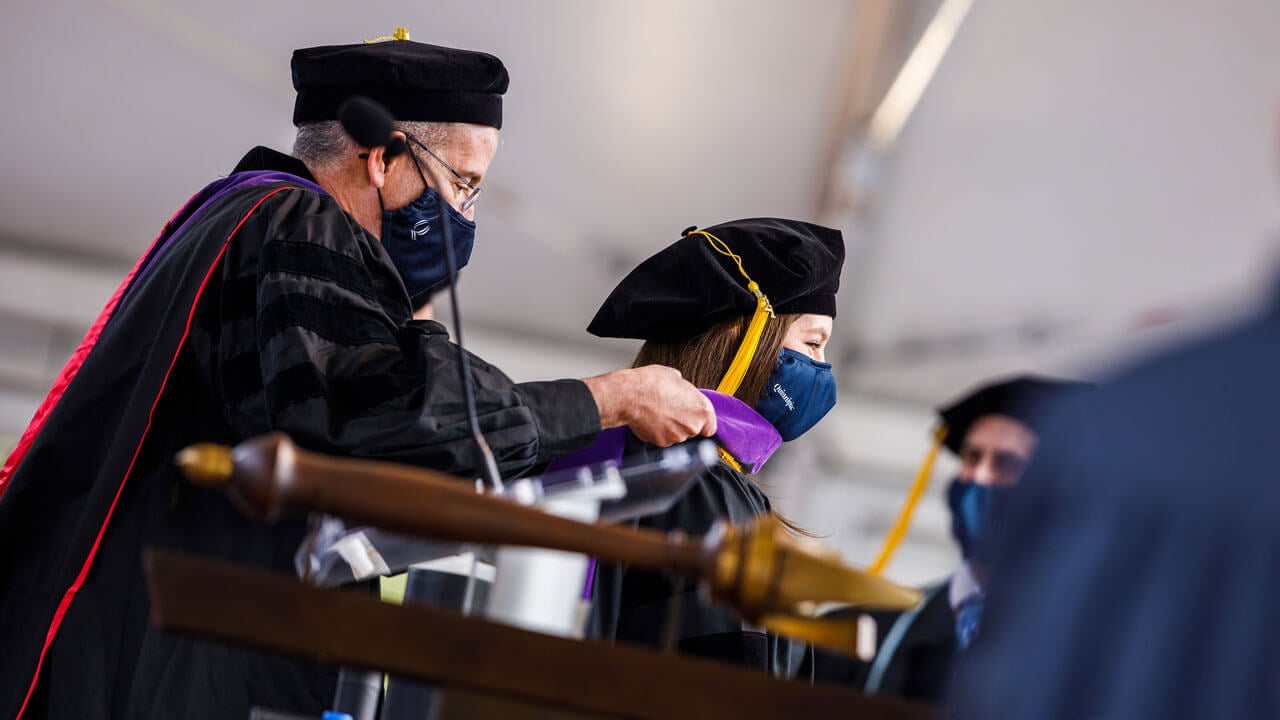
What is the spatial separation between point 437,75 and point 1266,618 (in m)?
2.62

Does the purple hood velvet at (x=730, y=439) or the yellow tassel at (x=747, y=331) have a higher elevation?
the yellow tassel at (x=747, y=331)

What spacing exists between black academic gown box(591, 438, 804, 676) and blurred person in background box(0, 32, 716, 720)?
0.25 metres

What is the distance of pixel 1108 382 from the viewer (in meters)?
0.92

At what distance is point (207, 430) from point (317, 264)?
1.23ft

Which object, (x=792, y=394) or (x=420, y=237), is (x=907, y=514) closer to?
(x=792, y=394)

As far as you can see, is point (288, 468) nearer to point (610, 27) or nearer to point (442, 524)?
point (442, 524)

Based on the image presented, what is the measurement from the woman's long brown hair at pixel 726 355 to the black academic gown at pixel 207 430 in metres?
0.92

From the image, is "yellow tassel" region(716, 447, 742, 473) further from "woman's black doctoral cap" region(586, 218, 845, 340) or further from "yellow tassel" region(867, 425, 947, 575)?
"yellow tassel" region(867, 425, 947, 575)

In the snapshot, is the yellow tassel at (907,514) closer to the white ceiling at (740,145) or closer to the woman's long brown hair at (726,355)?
the woman's long brown hair at (726,355)

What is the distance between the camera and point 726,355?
3207 mm

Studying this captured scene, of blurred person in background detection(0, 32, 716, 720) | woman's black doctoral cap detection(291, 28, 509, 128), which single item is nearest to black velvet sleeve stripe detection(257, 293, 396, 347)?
blurred person in background detection(0, 32, 716, 720)

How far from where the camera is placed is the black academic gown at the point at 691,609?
2.48 meters

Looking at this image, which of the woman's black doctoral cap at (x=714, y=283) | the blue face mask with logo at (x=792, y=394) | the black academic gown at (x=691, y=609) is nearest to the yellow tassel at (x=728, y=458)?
the black academic gown at (x=691, y=609)

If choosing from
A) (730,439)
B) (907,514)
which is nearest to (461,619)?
(730,439)
